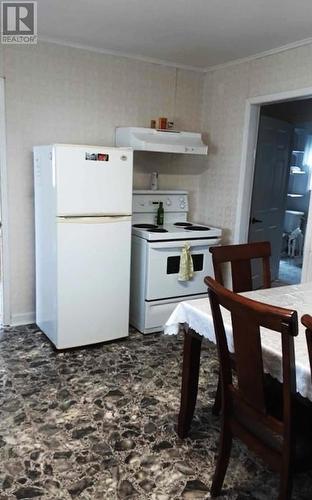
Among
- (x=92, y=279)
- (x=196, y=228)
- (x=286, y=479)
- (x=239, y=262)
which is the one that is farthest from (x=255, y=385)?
(x=196, y=228)

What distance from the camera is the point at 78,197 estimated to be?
2859 mm

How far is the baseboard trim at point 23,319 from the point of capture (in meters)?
3.52

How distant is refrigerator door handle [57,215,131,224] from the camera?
113 inches

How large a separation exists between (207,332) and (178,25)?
2167 mm

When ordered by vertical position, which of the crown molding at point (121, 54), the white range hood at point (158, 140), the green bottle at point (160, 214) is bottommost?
the green bottle at point (160, 214)

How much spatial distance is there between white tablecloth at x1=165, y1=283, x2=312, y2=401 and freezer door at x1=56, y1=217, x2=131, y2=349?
3.88ft

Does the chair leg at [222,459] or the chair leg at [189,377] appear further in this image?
the chair leg at [189,377]

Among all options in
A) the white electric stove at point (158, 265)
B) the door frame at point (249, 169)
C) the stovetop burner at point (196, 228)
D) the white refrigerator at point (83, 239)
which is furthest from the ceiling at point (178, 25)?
the stovetop burner at point (196, 228)

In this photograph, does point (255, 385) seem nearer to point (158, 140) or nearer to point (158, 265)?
point (158, 265)

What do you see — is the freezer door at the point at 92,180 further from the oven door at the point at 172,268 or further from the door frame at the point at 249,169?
the door frame at the point at 249,169

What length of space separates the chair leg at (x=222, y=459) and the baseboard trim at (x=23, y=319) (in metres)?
2.32

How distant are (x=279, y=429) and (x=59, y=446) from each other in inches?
47.0

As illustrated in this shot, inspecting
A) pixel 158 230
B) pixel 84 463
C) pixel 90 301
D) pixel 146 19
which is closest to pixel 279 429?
pixel 84 463

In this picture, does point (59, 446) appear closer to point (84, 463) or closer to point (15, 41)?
point (84, 463)
